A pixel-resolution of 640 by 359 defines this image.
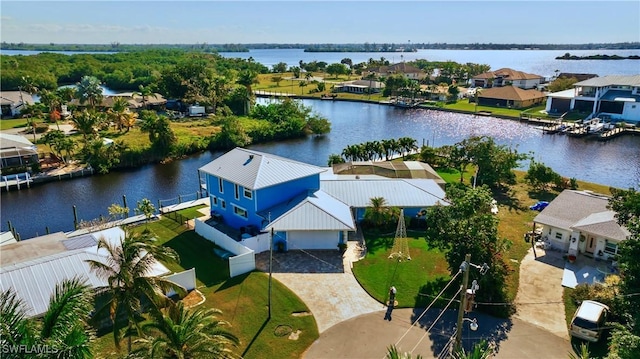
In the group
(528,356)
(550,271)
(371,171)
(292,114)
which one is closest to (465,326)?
(528,356)

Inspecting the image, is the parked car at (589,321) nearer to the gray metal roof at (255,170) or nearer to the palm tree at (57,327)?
the gray metal roof at (255,170)

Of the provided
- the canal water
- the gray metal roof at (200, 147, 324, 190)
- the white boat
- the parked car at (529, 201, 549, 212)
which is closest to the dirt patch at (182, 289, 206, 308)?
the gray metal roof at (200, 147, 324, 190)

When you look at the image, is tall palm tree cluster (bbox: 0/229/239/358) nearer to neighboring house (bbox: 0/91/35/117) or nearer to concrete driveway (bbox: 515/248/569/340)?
concrete driveway (bbox: 515/248/569/340)

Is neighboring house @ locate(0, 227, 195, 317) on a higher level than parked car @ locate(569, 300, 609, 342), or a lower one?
higher

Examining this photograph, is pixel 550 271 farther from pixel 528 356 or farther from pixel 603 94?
pixel 603 94

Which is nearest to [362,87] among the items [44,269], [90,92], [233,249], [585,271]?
[90,92]

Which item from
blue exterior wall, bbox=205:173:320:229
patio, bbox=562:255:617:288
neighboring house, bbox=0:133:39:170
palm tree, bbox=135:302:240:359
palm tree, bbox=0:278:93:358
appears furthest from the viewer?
neighboring house, bbox=0:133:39:170

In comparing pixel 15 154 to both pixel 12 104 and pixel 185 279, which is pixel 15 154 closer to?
pixel 185 279
